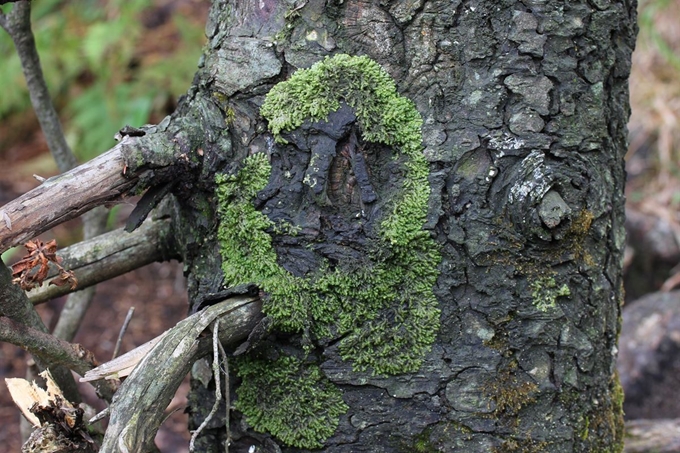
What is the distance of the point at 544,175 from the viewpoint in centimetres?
148

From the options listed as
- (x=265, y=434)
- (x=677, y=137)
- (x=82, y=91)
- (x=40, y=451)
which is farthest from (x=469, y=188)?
(x=82, y=91)

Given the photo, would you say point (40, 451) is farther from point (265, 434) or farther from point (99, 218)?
point (99, 218)

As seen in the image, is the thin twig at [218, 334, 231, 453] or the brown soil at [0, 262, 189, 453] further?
the brown soil at [0, 262, 189, 453]

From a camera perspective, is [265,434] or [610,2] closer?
[610,2]

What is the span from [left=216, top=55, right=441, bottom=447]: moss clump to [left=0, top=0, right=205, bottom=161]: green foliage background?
3.58 meters

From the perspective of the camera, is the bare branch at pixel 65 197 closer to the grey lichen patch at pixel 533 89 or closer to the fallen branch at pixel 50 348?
the fallen branch at pixel 50 348

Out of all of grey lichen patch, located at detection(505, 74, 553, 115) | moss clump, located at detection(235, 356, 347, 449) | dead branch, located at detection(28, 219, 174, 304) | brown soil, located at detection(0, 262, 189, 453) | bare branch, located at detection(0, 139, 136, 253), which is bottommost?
brown soil, located at detection(0, 262, 189, 453)

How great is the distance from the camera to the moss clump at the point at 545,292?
5.14 ft

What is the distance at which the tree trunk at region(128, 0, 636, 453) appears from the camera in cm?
150

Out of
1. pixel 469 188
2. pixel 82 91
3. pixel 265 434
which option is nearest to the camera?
pixel 469 188

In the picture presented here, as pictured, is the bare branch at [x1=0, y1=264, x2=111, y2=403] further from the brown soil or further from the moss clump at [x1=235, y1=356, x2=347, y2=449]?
the brown soil

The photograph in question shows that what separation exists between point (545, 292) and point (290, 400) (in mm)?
660

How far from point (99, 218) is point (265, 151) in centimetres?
111

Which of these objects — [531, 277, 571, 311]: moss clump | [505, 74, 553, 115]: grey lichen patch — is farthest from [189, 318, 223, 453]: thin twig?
[505, 74, 553, 115]: grey lichen patch
